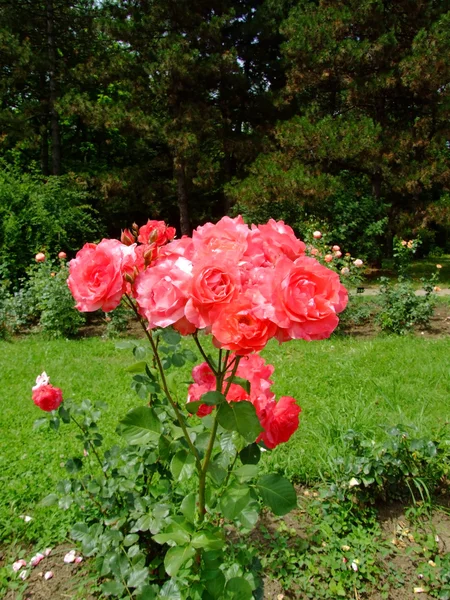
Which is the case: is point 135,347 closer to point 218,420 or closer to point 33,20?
point 218,420

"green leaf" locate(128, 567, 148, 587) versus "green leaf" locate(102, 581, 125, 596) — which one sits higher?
"green leaf" locate(128, 567, 148, 587)

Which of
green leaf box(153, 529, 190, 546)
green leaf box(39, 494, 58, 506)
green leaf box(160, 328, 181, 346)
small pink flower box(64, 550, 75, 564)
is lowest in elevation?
small pink flower box(64, 550, 75, 564)

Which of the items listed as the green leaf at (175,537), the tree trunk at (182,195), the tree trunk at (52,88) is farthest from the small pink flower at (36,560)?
the tree trunk at (52,88)

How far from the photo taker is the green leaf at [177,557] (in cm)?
95

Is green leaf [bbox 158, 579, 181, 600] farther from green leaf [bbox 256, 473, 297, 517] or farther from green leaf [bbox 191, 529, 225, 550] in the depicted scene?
green leaf [bbox 256, 473, 297, 517]

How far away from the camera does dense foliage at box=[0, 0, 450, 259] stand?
8.48 m

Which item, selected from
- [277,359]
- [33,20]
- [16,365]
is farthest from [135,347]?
[33,20]

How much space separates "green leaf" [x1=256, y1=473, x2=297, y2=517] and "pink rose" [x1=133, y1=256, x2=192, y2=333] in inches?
17.9

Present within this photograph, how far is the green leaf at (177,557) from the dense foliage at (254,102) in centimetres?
688

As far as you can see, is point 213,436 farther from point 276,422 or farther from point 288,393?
point 288,393

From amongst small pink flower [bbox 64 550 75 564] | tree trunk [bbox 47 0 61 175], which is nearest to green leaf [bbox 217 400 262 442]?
small pink flower [bbox 64 550 75 564]

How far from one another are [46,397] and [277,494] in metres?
0.74

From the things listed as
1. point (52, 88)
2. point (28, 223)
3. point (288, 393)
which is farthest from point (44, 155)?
point (288, 393)

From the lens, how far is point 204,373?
3.80 ft
